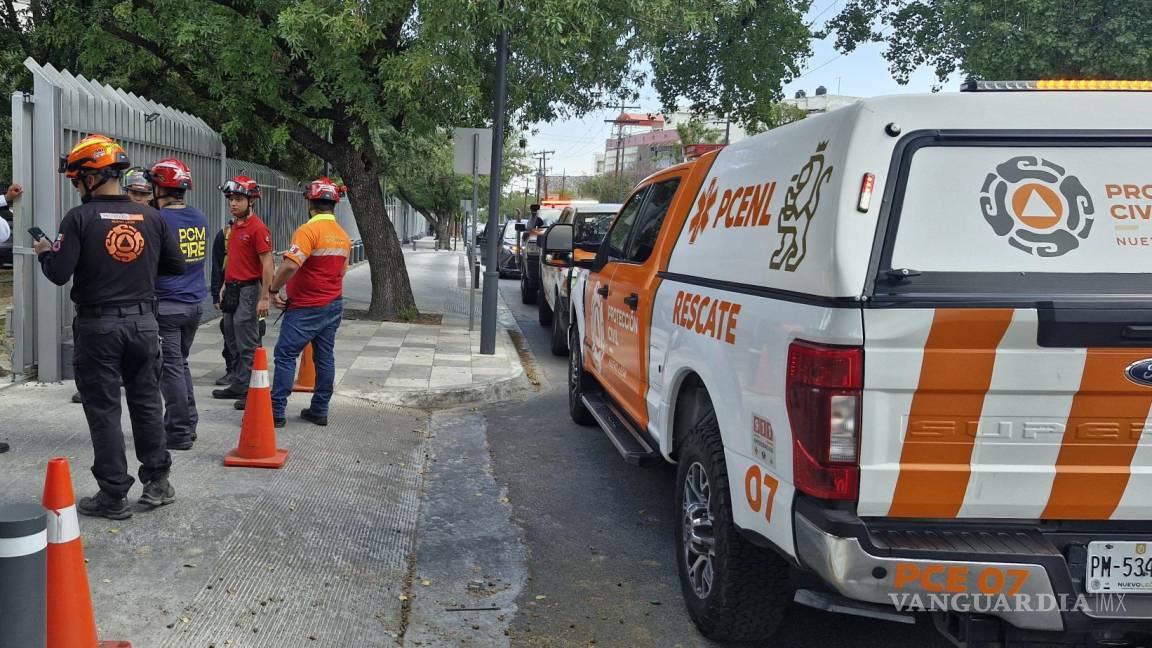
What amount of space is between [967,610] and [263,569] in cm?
300

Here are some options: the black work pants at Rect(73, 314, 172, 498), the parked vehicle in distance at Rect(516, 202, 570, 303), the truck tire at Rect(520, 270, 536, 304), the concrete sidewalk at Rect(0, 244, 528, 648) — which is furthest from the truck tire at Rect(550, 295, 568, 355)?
the black work pants at Rect(73, 314, 172, 498)

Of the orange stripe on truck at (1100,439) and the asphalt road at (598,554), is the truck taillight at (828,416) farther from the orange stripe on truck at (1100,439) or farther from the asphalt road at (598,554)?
the asphalt road at (598,554)

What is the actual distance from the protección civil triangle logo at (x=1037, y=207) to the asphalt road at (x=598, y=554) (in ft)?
6.10

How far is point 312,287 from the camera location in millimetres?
6887

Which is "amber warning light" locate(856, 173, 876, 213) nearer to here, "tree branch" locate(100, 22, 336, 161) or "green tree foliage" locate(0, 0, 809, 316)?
"green tree foliage" locate(0, 0, 809, 316)

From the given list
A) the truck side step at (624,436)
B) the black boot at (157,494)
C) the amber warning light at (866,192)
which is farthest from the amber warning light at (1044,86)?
the black boot at (157,494)

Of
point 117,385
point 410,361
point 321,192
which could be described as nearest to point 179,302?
point 321,192

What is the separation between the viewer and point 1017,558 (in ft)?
9.78

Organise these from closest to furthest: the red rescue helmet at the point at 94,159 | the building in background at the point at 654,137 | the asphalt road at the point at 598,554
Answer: the asphalt road at the point at 598,554, the red rescue helmet at the point at 94,159, the building in background at the point at 654,137

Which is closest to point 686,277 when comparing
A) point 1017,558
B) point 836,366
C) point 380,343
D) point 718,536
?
point 718,536

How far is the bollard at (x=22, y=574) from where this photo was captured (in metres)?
2.57

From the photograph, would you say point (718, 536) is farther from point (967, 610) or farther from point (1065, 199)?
point (1065, 199)

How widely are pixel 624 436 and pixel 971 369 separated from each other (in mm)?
2882

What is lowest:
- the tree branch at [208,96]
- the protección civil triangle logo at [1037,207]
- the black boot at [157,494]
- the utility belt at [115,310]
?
the black boot at [157,494]
